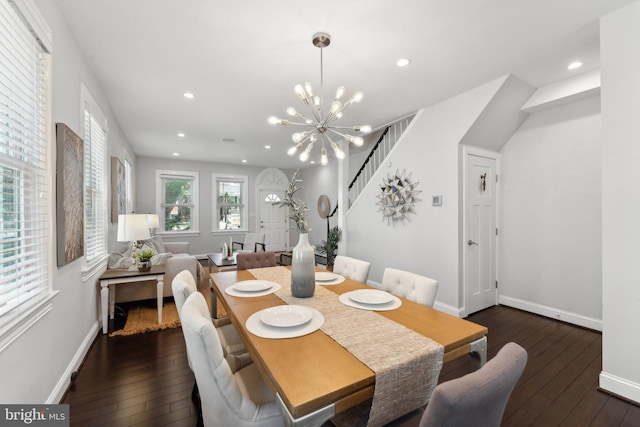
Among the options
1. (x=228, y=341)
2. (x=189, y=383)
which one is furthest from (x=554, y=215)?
(x=189, y=383)

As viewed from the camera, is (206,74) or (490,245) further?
(490,245)

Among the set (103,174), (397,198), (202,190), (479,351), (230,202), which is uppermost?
(202,190)

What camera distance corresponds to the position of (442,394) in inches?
27.0

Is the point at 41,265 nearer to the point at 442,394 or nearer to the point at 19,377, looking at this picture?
the point at 19,377

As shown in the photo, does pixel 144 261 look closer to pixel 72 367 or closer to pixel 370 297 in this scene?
pixel 72 367

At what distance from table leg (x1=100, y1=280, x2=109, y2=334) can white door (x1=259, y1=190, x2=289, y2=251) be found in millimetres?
5157

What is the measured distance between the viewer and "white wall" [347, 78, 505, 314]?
3199 mm

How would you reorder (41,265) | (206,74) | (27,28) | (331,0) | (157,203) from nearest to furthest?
(27,28) < (41,265) < (331,0) < (206,74) < (157,203)

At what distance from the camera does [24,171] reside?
150 centimetres

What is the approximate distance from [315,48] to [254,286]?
205 cm

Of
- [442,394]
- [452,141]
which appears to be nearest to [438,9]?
[452,141]

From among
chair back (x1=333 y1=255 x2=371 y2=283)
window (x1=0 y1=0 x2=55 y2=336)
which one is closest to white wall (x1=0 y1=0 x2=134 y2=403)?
window (x1=0 y1=0 x2=55 y2=336)

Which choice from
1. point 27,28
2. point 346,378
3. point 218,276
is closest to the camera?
point 346,378

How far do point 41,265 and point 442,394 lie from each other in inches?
88.7
